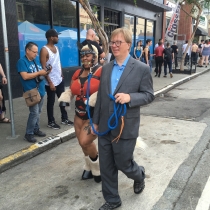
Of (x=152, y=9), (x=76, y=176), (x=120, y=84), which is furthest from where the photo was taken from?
(x=152, y=9)

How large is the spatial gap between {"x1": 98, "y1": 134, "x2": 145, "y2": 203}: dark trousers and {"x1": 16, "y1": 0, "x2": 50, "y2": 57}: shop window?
6.30m

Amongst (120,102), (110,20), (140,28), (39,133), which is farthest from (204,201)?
(140,28)

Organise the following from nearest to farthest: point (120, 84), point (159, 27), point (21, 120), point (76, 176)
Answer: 1. point (120, 84)
2. point (76, 176)
3. point (21, 120)
4. point (159, 27)

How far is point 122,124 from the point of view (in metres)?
2.35

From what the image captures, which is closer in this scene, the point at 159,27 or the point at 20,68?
the point at 20,68

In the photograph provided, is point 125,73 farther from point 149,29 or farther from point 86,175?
point 149,29

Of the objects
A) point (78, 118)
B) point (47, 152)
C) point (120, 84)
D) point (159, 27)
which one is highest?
point (159, 27)

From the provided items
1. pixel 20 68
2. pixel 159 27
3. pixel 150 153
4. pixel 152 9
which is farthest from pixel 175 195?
pixel 159 27

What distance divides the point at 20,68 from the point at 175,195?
2996 millimetres

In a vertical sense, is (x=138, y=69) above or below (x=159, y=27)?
below

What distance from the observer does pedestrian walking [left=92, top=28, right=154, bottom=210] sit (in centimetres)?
233

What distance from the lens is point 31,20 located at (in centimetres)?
830

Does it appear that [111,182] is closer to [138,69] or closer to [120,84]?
[120,84]

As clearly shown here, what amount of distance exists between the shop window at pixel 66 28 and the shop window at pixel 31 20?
0.51 metres
